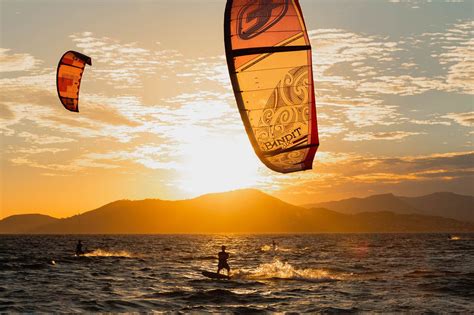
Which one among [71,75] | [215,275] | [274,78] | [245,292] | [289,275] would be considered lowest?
[289,275]

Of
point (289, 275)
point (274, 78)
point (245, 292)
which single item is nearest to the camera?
point (274, 78)

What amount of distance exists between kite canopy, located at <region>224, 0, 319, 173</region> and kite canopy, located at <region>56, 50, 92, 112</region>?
13.7m

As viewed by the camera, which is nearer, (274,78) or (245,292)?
(274,78)

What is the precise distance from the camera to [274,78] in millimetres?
10648

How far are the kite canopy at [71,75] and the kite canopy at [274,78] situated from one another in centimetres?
1367

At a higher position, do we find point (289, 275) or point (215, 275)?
point (215, 275)

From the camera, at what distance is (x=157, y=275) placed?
34.3 meters

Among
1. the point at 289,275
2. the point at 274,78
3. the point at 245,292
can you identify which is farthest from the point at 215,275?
the point at 274,78

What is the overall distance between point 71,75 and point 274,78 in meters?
14.5

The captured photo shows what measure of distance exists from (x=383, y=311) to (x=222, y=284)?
32.8 feet

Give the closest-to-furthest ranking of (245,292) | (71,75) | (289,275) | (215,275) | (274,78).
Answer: (274,78) → (71,75) → (245,292) → (215,275) → (289,275)

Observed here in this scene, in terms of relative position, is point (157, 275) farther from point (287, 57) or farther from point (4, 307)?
point (287, 57)

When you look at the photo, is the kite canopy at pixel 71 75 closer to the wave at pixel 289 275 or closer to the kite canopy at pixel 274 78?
the kite canopy at pixel 274 78

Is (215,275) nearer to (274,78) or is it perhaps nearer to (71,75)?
(71,75)
